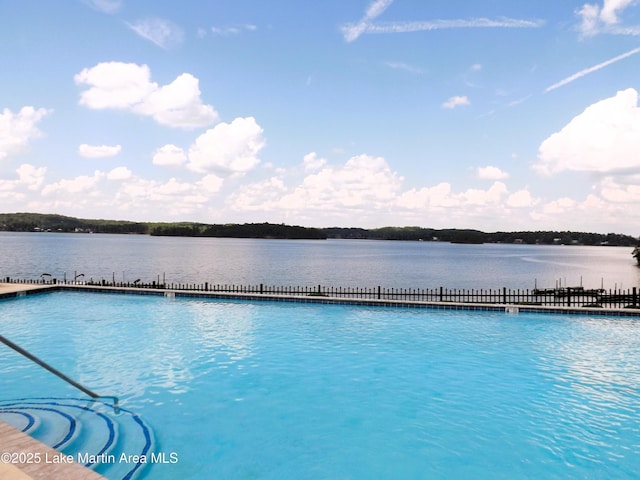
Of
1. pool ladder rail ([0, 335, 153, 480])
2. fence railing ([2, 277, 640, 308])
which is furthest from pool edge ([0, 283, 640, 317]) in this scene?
pool ladder rail ([0, 335, 153, 480])

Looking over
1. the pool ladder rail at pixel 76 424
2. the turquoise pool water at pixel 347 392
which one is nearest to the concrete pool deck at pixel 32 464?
the pool ladder rail at pixel 76 424

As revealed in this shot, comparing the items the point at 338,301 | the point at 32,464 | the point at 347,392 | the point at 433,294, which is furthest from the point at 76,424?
the point at 433,294

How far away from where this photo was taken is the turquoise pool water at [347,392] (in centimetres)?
827

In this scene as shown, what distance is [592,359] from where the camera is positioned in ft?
48.7

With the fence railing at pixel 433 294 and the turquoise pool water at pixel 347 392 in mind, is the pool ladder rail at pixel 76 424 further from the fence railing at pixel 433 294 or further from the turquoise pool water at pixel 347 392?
the fence railing at pixel 433 294

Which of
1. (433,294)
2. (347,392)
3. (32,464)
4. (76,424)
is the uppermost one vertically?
(32,464)

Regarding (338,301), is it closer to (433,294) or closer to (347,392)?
(433,294)

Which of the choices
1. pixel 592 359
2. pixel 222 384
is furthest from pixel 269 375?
pixel 592 359

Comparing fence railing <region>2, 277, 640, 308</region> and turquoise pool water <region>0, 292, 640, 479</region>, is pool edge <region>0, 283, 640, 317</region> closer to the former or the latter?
fence railing <region>2, 277, 640, 308</region>

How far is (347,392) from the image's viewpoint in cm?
1167

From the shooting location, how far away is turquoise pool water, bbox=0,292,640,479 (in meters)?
8.27

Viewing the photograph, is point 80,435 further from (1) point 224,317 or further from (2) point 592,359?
(2) point 592,359

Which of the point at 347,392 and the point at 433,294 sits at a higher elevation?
the point at 433,294

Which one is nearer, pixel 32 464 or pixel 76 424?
pixel 32 464
